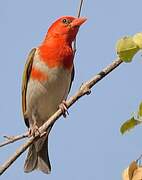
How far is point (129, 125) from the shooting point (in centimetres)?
283

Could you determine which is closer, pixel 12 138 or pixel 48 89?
pixel 12 138

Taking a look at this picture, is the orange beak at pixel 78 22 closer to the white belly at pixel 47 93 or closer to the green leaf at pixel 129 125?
the white belly at pixel 47 93

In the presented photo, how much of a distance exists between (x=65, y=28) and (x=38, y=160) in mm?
1942

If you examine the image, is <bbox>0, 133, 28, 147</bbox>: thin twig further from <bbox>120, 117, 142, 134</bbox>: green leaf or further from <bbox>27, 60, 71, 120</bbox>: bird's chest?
<bbox>27, 60, 71, 120</bbox>: bird's chest

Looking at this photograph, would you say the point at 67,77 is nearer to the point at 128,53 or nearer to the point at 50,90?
the point at 50,90

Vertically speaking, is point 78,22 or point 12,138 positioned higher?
point 78,22

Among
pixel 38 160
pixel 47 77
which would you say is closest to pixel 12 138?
pixel 47 77

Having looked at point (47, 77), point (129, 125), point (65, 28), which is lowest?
point (129, 125)

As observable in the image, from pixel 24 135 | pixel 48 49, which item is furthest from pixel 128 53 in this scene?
pixel 48 49

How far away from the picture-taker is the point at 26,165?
7035mm

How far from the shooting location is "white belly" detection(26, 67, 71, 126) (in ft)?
21.4

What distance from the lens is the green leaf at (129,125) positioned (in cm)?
279

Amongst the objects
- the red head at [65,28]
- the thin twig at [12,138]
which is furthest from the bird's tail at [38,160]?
the thin twig at [12,138]

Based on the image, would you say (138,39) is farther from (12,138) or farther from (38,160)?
(38,160)
